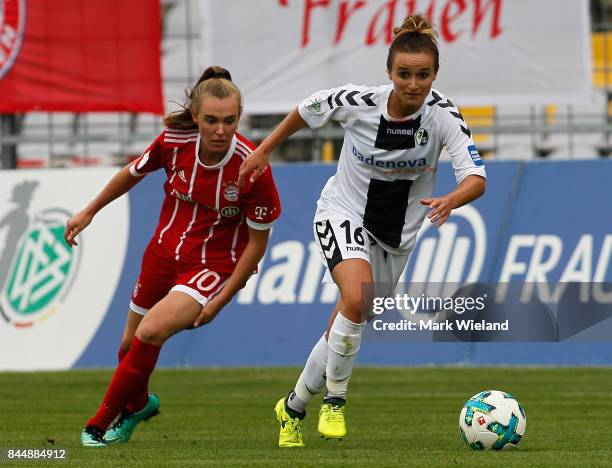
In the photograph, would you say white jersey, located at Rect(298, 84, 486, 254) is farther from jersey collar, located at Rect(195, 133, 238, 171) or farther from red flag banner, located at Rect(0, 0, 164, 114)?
red flag banner, located at Rect(0, 0, 164, 114)

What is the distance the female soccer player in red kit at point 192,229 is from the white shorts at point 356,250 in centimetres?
31

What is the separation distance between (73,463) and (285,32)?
9.55m

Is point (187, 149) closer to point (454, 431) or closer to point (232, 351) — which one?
point (454, 431)

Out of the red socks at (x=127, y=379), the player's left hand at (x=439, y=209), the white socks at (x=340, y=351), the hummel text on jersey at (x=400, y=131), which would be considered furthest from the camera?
the red socks at (x=127, y=379)

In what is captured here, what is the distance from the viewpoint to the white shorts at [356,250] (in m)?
7.67

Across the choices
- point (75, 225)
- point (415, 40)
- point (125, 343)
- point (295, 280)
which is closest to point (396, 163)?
point (415, 40)

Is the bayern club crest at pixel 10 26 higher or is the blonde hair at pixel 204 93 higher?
the blonde hair at pixel 204 93

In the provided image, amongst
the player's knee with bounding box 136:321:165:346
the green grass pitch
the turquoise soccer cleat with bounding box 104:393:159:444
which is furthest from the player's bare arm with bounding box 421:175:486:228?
the turquoise soccer cleat with bounding box 104:393:159:444

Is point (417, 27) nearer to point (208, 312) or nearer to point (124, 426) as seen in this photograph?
point (208, 312)

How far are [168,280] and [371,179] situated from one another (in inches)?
50.9

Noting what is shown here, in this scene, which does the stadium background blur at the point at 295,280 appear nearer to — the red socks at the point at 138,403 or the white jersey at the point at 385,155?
the red socks at the point at 138,403

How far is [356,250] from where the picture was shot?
768cm

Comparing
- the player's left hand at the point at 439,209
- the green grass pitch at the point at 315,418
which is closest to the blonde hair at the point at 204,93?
the player's left hand at the point at 439,209

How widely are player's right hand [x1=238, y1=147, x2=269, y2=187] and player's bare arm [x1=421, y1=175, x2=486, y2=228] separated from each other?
0.87 meters
